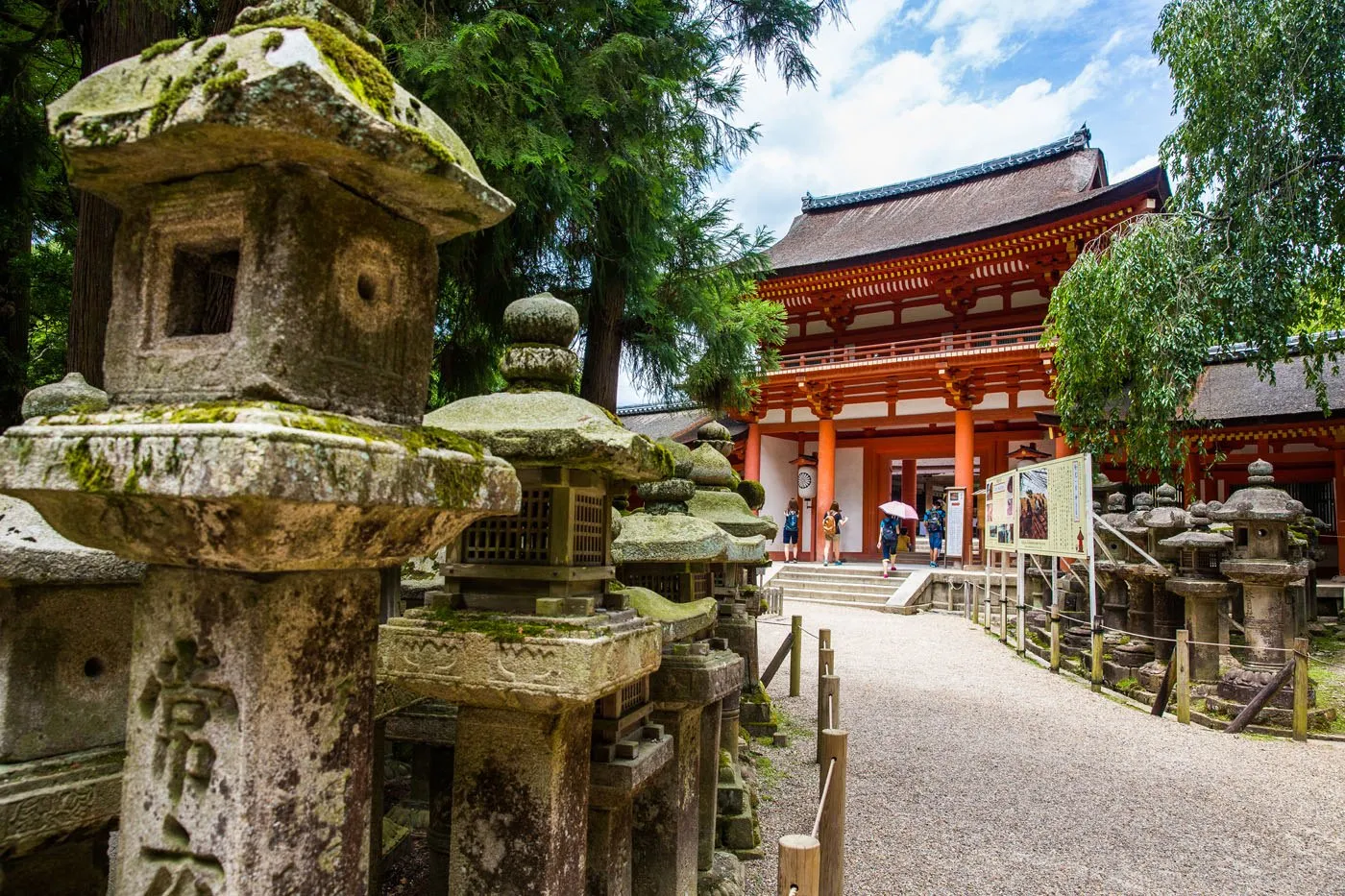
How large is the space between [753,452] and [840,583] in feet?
15.4

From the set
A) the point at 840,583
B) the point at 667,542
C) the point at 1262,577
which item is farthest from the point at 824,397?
the point at 667,542

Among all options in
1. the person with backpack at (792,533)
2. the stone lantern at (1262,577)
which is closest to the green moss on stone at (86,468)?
the stone lantern at (1262,577)

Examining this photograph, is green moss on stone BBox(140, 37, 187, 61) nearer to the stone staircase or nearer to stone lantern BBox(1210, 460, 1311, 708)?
stone lantern BBox(1210, 460, 1311, 708)

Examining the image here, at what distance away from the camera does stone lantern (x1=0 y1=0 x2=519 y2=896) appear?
57.8 inches

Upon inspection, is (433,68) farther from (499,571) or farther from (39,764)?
(39,764)

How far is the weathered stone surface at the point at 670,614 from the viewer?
334 centimetres

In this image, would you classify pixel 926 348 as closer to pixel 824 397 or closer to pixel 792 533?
pixel 824 397

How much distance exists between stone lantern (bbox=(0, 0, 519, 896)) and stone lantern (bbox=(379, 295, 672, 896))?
0.58 metres

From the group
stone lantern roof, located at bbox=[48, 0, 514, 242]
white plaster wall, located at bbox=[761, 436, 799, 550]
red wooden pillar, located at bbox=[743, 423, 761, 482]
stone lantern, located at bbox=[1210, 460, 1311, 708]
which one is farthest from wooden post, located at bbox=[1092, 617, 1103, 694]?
white plaster wall, located at bbox=[761, 436, 799, 550]

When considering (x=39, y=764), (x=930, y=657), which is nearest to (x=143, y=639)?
(x=39, y=764)

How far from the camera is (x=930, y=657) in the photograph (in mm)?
11086

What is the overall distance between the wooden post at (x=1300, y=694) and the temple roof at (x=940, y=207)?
1122cm

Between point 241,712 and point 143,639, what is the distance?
1.10 feet

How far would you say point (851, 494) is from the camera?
2138 cm
